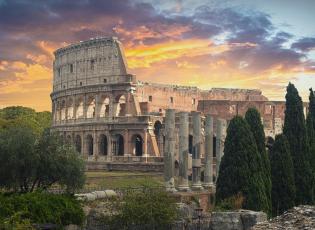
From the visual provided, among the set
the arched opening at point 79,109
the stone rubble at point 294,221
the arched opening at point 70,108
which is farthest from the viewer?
the arched opening at point 70,108

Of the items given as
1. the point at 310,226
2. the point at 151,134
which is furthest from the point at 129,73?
the point at 310,226

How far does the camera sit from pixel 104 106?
202ft

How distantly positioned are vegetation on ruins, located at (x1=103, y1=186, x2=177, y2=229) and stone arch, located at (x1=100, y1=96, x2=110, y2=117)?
1451 inches

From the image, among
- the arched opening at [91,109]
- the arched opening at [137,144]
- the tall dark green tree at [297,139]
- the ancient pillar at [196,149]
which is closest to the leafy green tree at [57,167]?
the ancient pillar at [196,149]

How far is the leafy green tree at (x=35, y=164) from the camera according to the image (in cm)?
2736

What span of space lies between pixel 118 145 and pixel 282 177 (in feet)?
96.1

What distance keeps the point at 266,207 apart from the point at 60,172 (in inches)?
382

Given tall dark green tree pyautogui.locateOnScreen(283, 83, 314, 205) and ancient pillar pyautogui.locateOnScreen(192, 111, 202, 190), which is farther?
ancient pillar pyautogui.locateOnScreen(192, 111, 202, 190)

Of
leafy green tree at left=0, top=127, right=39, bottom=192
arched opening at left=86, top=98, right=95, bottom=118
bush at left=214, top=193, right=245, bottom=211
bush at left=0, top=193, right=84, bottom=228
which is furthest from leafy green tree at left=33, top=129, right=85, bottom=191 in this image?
arched opening at left=86, top=98, right=95, bottom=118

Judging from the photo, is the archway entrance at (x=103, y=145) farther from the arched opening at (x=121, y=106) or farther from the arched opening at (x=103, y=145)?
the arched opening at (x=121, y=106)

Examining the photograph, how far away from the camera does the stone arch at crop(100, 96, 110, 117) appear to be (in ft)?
198

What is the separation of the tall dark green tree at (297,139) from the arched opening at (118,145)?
26.8 m

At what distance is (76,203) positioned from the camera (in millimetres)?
22422

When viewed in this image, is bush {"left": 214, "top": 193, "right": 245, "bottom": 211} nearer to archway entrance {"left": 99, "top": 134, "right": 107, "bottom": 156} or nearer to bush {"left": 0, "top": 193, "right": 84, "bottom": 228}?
bush {"left": 0, "top": 193, "right": 84, "bottom": 228}
